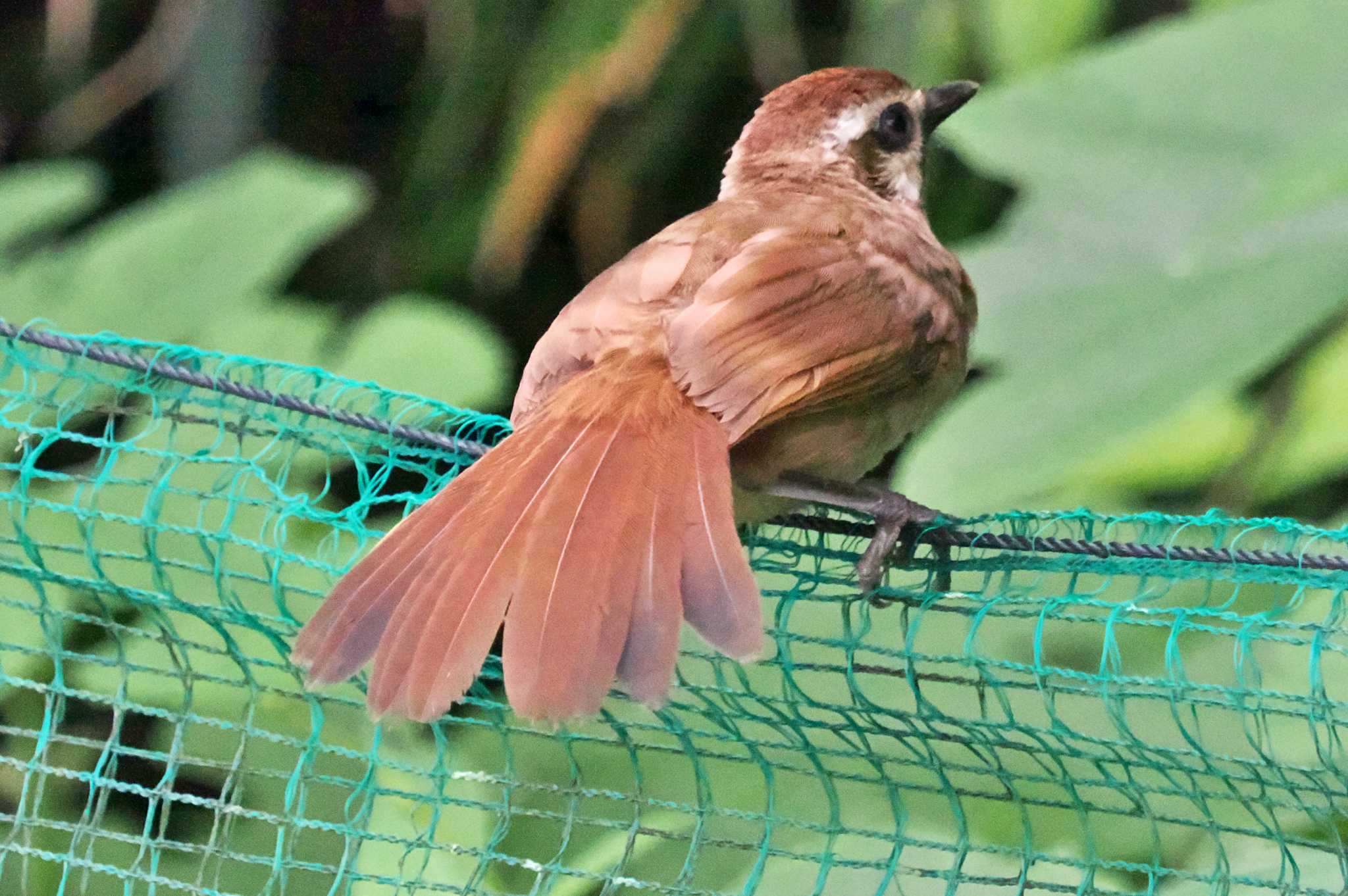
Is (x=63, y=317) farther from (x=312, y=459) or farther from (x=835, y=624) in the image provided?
(x=835, y=624)

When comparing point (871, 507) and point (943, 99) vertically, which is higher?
point (943, 99)

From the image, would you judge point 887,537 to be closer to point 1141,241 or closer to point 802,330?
point 802,330

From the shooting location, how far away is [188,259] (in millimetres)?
3518

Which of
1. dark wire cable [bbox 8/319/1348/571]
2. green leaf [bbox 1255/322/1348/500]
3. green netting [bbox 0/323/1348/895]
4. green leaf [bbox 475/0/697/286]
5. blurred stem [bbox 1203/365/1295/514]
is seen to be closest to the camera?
dark wire cable [bbox 8/319/1348/571]

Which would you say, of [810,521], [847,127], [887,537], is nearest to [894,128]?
[847,127]

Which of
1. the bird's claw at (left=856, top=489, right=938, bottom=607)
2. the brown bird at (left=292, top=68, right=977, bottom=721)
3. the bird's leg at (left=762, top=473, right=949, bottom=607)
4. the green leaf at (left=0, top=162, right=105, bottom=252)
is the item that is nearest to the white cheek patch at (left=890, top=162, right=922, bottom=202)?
the brown bird at (left=292, top=68, right=977, bottom=721)

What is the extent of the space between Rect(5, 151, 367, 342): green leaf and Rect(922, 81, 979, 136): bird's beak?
5.04 ft

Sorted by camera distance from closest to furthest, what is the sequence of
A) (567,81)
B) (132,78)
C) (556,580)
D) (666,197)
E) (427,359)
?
(556,580) → (427,359) → (567,81) → (132,78) → (666,197)

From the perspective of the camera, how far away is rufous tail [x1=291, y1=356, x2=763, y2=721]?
56.2 inches

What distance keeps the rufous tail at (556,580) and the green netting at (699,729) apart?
128 mm

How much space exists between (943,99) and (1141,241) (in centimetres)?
75

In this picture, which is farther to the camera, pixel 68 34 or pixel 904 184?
pixel 68 34

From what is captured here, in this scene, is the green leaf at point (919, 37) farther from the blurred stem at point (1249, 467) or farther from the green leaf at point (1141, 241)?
the blurred stem at point (1249, 467)

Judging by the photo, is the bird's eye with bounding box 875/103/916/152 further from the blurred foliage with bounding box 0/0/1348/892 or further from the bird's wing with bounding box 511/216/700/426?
the bird's wing with bounding box 511/216/700/426
